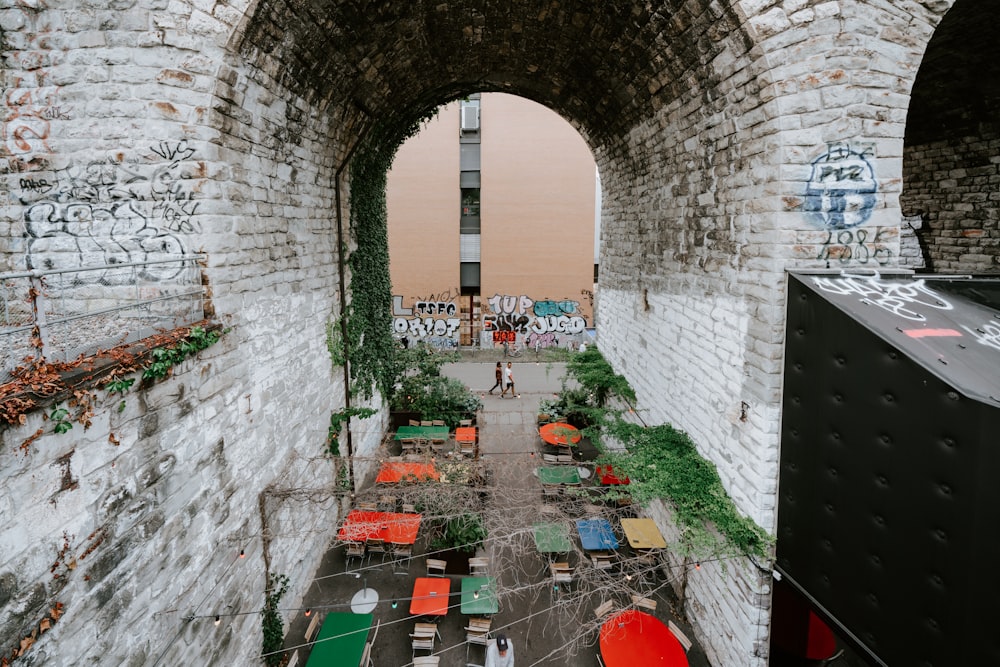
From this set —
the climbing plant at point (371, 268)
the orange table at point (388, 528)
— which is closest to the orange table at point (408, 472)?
the orange table at point (388, 528)

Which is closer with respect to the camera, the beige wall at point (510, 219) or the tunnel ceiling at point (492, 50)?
the tunnel ceiling at point (492, 50)

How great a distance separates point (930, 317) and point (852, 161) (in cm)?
150

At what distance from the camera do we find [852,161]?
15.7ft

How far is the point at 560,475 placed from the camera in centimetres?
966

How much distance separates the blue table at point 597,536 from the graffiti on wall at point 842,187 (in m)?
4.99

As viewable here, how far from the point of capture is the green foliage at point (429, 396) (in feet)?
42.6

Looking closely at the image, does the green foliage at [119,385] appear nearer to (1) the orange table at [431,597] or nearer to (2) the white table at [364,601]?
(1) the orange table at [431,597]

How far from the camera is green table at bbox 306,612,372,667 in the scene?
19.4 feet

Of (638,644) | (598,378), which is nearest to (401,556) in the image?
(638,644)

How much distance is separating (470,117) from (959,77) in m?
15.4

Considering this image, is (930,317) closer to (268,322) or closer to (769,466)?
(769,466)

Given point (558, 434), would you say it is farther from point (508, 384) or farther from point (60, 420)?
point (60, 420)

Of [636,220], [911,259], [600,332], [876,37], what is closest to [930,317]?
[876,37]

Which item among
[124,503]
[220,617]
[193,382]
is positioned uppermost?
[193,382]
